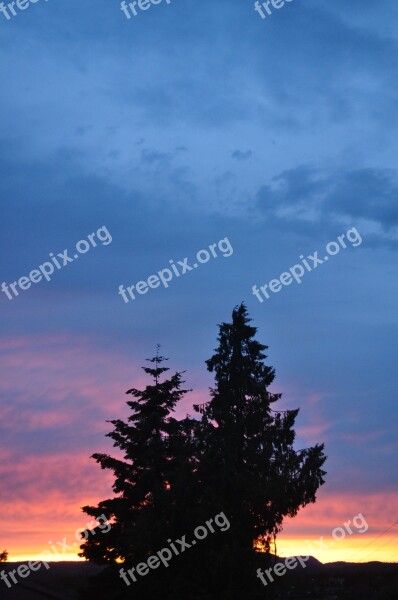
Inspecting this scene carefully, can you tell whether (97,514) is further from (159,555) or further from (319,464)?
(319,464)

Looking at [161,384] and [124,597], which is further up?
[161,384]

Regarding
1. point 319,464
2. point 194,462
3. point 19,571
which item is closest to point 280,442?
point 319,464

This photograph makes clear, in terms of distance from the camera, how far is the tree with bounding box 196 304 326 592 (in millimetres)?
37625

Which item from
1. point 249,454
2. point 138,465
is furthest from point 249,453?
point 138,465

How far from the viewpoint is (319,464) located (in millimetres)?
38906

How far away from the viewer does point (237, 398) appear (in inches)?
1596

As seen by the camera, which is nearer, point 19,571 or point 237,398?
point 237,398

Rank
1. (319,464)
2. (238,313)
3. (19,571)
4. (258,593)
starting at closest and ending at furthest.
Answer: (258,593)
(319,464)
(238,313)
(19,571)

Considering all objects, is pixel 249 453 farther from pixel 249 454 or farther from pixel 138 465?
pixel 138 465

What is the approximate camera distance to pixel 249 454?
127ft

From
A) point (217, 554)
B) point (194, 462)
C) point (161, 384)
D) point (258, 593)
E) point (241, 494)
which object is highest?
point (161, 384)

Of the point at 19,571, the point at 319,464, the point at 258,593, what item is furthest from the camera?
the point at 19,571

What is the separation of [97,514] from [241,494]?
1083cm

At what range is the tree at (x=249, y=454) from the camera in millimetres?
37625
